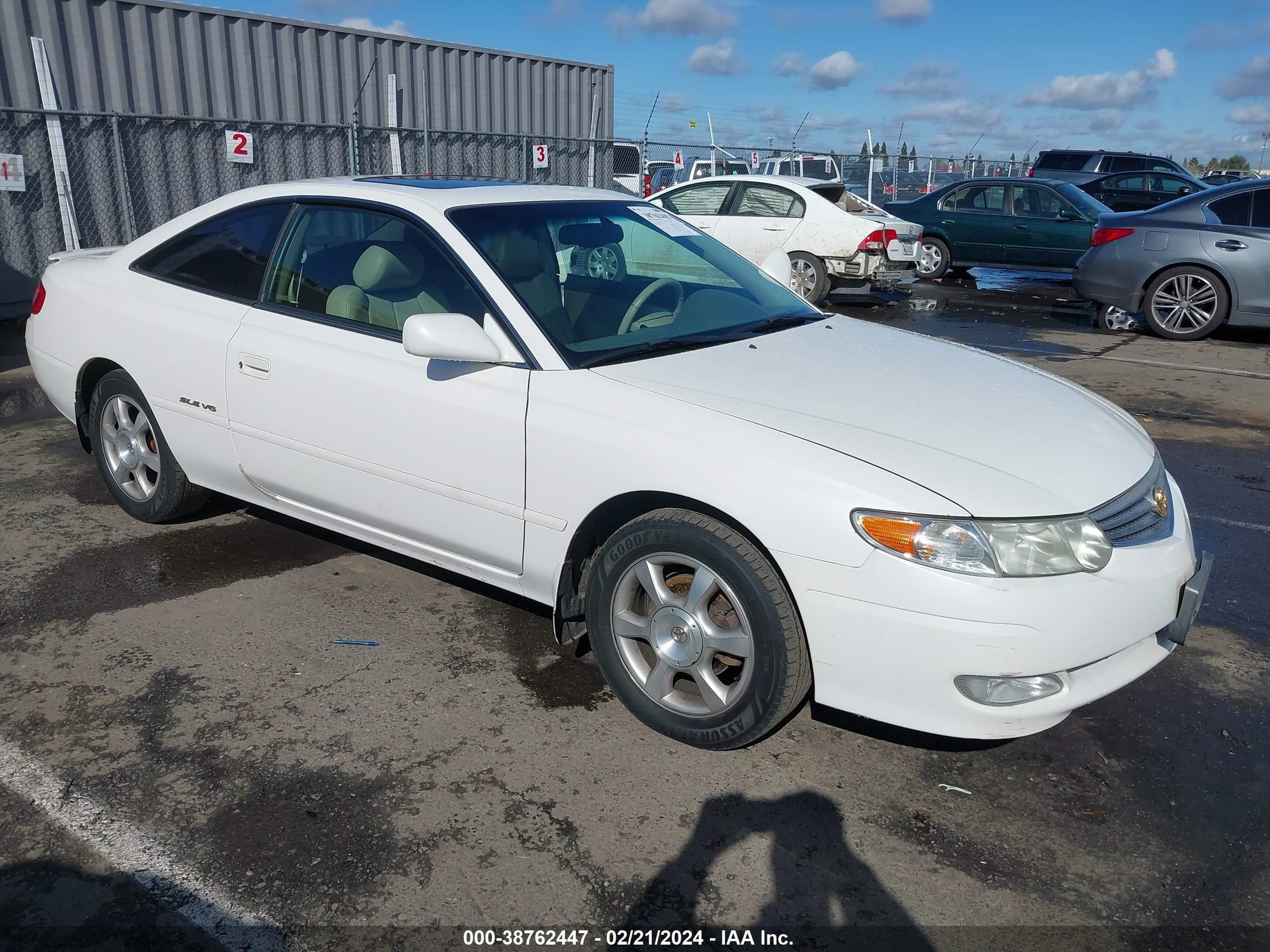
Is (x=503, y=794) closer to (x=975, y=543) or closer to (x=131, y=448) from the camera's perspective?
(x=975, y=543)

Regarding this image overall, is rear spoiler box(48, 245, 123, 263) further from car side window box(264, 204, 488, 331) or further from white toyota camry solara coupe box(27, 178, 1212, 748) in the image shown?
car side window box(264, 204, 488, 331)

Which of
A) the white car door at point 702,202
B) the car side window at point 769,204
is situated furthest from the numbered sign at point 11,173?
the car side window at point 769,204

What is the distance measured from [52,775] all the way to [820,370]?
2594 millimetres

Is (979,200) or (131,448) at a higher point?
(979,200)

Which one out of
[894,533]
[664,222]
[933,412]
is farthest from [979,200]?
[894,533]

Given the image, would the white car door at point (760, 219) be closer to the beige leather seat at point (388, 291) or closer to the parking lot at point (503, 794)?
the parking lot at point (503, 794)

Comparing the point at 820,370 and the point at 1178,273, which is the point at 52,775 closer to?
the point at 820,370

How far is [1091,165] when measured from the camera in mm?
20891

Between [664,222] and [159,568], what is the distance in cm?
261

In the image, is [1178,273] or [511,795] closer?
[511,795]

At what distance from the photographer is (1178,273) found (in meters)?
9.92

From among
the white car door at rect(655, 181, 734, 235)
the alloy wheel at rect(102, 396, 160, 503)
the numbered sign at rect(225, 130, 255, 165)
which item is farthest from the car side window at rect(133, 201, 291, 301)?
the white car door at rect(655, 181, 734, 235)

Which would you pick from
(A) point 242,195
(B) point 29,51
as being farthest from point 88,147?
(A) point 242,195

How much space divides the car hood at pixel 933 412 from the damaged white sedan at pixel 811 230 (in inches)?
332
